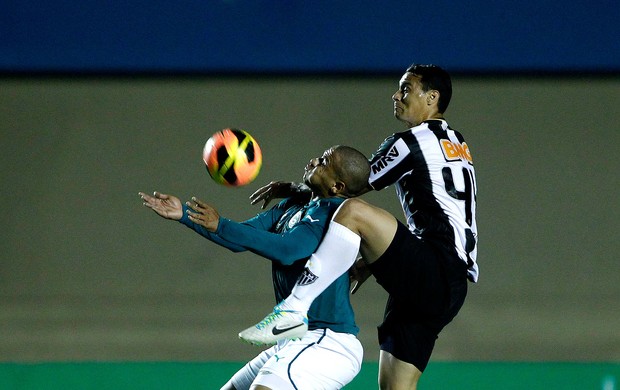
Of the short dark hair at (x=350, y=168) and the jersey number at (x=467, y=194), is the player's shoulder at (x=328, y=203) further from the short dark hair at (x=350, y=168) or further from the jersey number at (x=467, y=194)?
the jersey number at (x=467, y=194)

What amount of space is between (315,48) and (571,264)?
2892 millimetres

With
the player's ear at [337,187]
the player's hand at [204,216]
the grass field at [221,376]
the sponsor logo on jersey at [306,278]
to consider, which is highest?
the player's ear at [337,187]

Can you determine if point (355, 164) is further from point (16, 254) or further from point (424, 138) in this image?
point (16, 254)

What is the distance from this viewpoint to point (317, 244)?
10.8ft

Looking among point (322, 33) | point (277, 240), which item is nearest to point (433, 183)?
point (277, 240)

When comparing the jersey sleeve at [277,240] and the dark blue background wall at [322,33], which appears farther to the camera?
the dark blue background wall at [322,33]

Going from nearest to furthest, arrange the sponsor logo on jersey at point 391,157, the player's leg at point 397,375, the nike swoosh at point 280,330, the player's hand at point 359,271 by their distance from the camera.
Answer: the nike swoosh at point 280,330
the player's leg at point 397,375
the sponsor logo on jersey at point 391,157
the player's hand at point 359,271

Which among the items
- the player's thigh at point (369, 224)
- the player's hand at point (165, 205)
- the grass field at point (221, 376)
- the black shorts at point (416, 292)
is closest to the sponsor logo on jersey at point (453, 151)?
the black shorts at point (416, 292)

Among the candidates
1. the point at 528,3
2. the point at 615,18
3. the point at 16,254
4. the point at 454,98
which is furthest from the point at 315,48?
the point at 16,254

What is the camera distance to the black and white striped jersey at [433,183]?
12.2ft

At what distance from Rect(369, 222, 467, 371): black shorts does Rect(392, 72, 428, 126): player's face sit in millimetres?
645

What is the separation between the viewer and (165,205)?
3176 mm

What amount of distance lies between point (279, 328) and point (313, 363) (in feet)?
0.61

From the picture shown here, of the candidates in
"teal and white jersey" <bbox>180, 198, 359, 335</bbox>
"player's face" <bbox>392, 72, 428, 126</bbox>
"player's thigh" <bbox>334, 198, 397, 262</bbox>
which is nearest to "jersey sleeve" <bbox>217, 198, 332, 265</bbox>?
"teal and white jersey" <bbox>180, 198, 359, 335</bbox>
